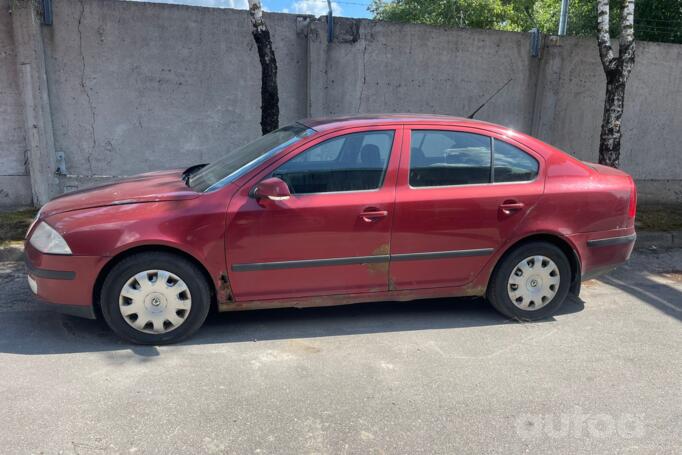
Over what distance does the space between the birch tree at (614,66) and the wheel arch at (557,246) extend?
3.27m

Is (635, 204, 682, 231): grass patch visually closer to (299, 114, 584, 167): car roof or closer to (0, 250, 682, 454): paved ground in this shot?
(0, 250, 682, 454): paved ground

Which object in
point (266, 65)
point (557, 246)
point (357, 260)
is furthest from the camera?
point (266, 65)

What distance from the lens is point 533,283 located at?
4.32 m

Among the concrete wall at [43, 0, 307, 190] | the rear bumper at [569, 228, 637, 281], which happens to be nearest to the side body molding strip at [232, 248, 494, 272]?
the rear bumper at [569, 228, 637, 281]

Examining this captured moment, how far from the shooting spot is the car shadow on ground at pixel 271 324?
380 cm

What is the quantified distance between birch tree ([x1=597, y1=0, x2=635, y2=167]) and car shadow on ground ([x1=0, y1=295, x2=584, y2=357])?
317cm

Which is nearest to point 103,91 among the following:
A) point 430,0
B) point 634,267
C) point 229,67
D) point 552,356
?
point 229,67

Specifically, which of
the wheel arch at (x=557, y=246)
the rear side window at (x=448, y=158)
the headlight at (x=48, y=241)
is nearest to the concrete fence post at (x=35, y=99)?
the headlight at (x=48, y=241)

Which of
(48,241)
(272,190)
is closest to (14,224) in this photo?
(48,241)

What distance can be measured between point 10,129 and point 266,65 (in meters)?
3.54

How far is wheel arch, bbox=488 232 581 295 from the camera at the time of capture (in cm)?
425

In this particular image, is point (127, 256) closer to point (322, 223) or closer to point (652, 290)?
point (322, 223)

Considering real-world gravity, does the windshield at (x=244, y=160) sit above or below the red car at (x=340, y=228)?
above

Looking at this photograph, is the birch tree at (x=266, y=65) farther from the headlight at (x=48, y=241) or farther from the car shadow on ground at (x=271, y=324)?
the headlight at (x=48, y=241)
